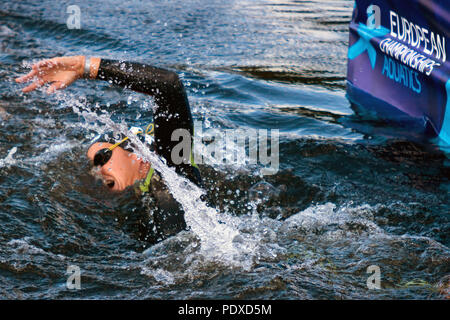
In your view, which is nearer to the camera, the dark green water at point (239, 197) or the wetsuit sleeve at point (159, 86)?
the dark green water at point (239, 197)

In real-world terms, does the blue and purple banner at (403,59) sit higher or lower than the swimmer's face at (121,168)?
higher

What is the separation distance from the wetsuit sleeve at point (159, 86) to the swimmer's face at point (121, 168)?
1.88 ft

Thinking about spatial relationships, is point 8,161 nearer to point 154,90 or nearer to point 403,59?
point 154,90

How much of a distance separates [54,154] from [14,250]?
5.16ft

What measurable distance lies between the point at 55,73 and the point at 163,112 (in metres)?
0.69

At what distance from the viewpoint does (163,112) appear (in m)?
3.49

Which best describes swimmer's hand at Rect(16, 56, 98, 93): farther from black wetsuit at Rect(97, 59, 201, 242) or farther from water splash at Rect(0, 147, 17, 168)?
water splash at Rect(0, 147, 17, 168)

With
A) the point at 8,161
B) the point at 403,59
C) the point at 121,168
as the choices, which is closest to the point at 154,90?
the point at 121,168

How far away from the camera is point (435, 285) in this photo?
307 cm

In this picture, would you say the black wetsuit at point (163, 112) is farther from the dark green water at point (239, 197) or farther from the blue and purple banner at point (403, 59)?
the blue and purple banner at point (403, 59)

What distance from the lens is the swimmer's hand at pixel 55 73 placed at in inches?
127

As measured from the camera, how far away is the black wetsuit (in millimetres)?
3430

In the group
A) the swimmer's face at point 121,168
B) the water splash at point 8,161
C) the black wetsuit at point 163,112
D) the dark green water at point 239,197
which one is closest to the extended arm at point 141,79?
the black wetsuit at point 163,112
